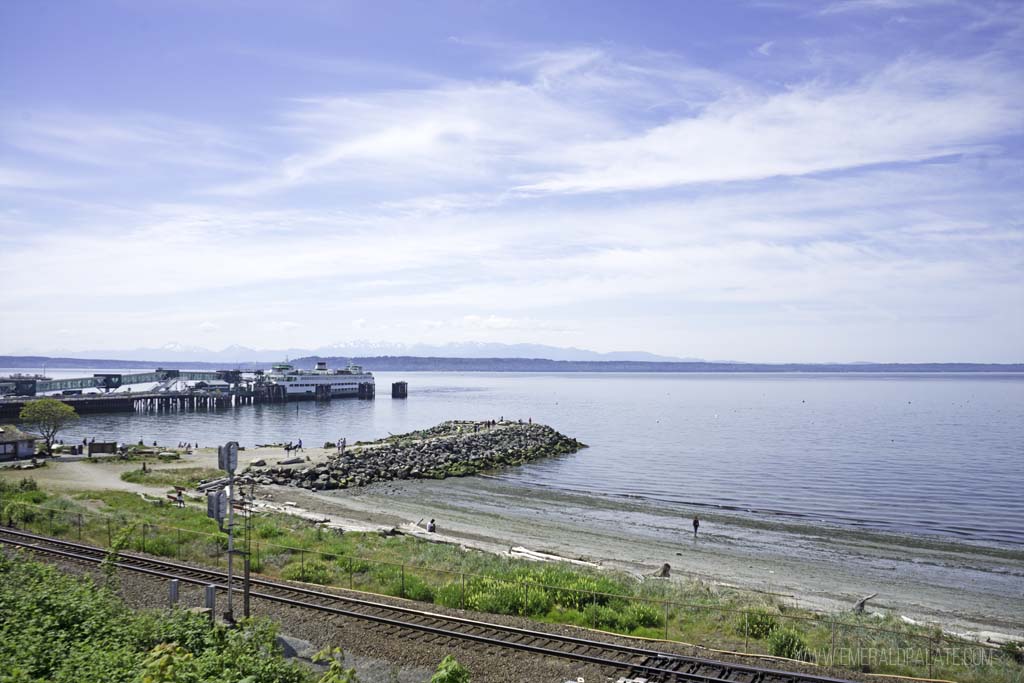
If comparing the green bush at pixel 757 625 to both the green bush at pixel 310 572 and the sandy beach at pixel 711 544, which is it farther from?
the green bush at pixel 310 572

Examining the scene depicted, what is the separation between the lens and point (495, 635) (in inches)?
704

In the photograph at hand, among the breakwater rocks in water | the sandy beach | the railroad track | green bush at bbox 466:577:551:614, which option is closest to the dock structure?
the breakwater rocks in water

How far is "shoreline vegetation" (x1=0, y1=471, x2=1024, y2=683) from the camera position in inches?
674

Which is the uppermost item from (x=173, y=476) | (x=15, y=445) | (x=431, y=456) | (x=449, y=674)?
(x=449, y=674)

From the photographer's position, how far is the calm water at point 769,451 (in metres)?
46.6

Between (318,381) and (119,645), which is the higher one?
(318,381)

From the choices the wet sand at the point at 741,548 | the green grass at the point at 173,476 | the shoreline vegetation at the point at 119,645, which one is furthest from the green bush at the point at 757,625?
the green grass at the point at 173,476

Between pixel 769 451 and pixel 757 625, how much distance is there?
5898cm

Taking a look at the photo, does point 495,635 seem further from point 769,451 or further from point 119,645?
point 769,451

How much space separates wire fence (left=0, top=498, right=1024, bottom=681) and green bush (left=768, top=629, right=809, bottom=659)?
2 centimetres

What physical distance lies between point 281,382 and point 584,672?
14309 cm

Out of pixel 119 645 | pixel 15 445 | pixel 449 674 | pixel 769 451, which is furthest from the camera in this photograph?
pixel 769 451

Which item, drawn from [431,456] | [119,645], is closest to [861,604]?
[119,645]

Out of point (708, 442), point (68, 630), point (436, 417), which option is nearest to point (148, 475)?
point (68, 630)
